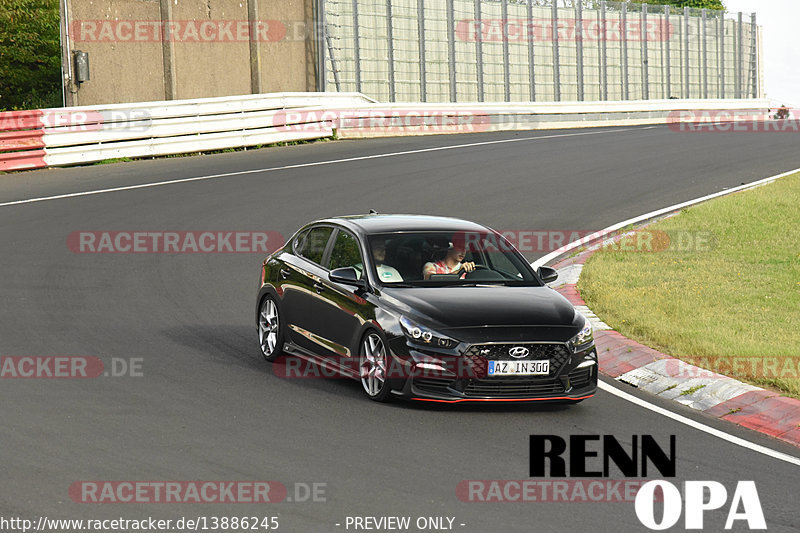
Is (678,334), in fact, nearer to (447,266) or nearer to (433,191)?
(447,266)

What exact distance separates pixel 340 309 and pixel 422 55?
3010 cm

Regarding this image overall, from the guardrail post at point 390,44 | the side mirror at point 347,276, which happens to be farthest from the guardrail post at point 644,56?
the side mirror at point 347,276

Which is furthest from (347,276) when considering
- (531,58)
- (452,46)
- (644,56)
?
(644,56)

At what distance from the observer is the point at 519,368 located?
935 cm

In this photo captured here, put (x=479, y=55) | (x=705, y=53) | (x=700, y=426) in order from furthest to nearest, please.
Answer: (x=705, y=53) < (x=479, y=55) < (x=700, y=426)

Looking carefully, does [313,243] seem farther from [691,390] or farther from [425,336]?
[691,390]

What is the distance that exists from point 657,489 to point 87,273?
390 inches

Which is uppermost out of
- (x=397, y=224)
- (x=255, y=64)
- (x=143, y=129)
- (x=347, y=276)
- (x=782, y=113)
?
(x=255, y=64)

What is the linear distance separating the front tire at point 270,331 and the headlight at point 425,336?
2.20 meters

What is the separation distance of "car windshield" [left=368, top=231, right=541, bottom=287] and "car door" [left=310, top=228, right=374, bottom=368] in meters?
0.25

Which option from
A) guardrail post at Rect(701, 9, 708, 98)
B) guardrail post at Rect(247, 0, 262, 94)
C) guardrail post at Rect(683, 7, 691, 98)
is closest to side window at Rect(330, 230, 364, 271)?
guardrail post at Rect(247, 0, 262, 94)

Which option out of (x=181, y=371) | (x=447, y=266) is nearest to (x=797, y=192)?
(x=447, y=266)

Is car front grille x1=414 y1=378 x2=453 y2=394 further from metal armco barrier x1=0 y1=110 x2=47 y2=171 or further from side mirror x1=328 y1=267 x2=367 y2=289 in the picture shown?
metal armco barrier x1=0 y1=110 x2=47 y2=171

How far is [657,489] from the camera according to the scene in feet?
24.2
